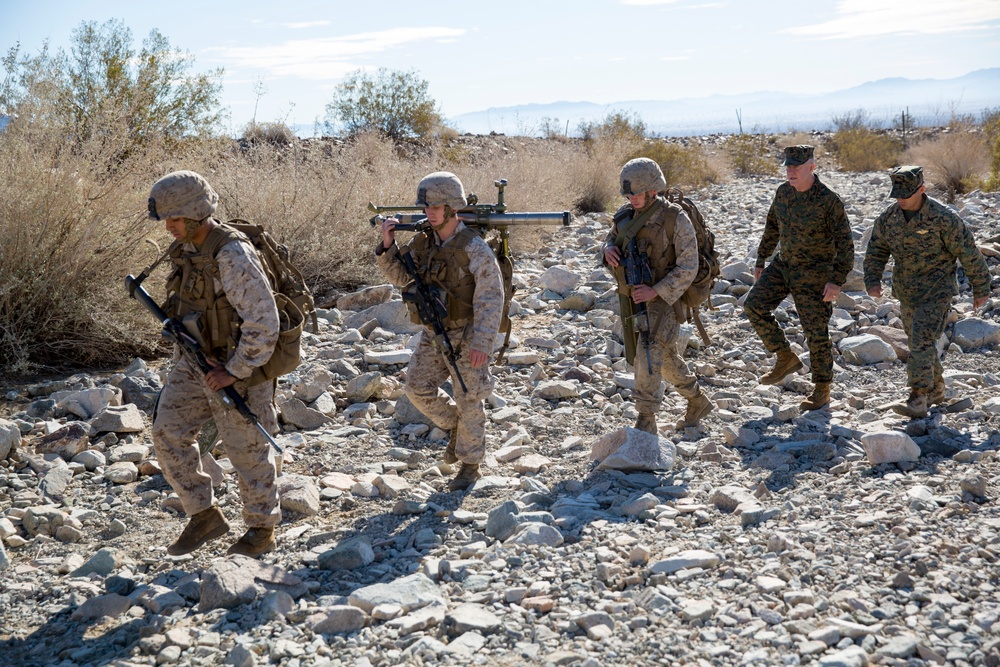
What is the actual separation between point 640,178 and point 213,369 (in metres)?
2.65

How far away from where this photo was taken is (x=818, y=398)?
249 inches

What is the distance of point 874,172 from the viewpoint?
24.7 meters

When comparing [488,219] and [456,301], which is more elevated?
[488,219]

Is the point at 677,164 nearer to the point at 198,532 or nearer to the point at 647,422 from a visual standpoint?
the point at 647,422

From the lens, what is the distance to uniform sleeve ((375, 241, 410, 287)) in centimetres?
490

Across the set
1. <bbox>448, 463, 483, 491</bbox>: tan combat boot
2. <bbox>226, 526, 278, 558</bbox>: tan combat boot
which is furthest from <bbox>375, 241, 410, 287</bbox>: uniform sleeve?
<bbox>226, 526, 278, 558</bbox>: tan combat boot

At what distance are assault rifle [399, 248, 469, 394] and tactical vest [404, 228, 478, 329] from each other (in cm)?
3

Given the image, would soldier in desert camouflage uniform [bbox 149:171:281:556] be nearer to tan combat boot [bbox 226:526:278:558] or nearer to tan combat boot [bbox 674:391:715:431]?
tan combat boot [bbox 226:526:278:558]

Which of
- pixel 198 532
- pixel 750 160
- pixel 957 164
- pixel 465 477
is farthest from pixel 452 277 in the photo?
pixel 750 160

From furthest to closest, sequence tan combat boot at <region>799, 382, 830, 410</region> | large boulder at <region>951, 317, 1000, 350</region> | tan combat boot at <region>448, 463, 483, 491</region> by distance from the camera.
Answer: large boulder at <region>951, 317, 1000, 350</region>
tan combat boot at <region>799, 382, 830, 410</region>
tan combat boot at <region>448, 463, 483, 491</region>

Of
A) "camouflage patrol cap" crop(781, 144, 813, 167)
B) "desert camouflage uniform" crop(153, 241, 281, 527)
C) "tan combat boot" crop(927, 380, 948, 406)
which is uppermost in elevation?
"camouflage patrol cap" crop(781, 144, 813, 167)

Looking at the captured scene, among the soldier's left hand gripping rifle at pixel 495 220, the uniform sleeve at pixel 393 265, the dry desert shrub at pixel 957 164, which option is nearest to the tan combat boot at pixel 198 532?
the uniform sleeve at pixel 393 265

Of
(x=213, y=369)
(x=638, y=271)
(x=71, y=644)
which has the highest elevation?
(x=638, y=271)

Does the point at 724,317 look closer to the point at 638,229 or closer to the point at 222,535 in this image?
the point at 638,229
